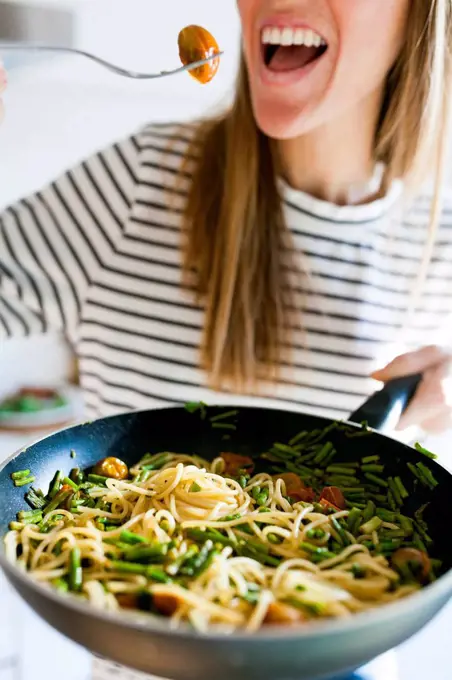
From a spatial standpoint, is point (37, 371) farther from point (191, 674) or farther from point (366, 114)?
point (191, 674)

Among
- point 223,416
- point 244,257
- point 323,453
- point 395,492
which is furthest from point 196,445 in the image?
point 244,257

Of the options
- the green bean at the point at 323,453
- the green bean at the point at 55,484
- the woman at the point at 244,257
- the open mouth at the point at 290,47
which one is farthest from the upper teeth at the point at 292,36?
the green bean at the point at 55,484

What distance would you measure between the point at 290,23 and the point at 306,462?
659 millimetres

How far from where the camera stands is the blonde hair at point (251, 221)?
1276 millimetres

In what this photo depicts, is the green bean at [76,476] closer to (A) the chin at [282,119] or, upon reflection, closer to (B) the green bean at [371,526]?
(B) the green bean at [371,526]

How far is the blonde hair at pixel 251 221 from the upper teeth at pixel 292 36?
18cm

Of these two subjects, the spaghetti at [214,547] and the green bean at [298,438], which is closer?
the spaghetti at [214,547]

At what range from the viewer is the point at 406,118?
1.32 meters

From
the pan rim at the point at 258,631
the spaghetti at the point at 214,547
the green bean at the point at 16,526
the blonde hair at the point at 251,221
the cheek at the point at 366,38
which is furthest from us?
the blonde hair at the point at 251,221

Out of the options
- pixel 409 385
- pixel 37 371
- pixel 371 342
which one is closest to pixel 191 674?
pixel 409 385

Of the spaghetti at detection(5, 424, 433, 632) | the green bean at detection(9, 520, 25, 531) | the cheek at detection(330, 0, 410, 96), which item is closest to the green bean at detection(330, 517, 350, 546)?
the spaghetti at detection(5, 424, 433, 632)

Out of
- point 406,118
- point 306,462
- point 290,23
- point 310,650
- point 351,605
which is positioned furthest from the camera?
point 406,118

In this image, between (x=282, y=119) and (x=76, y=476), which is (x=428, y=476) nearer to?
(x=76, y=476)

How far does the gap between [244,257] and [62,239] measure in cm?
33
